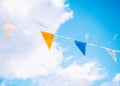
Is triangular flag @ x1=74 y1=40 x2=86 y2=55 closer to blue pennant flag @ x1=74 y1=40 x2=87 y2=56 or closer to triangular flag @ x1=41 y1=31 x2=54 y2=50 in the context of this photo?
blue pennant flag @ x1=74 y1=40 x2=87 y2=56

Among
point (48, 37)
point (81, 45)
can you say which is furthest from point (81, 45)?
point (48, 37)

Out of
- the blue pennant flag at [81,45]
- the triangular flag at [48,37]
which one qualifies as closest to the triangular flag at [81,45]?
the blue pennant flag at [81,45]

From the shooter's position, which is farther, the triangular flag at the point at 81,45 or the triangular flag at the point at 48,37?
the triangular flag at the point at 81,45

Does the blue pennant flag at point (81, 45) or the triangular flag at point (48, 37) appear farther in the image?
the blue pennant flag at point (81, 45)

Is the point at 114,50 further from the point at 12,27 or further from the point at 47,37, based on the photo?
the point at 12,27

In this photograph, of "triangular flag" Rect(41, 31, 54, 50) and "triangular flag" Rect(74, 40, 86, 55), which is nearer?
"triangular flag" Rect(41, 31, 54, 50)

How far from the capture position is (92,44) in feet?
33.3

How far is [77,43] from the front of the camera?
10.4 meters

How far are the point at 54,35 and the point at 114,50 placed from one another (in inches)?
88.6

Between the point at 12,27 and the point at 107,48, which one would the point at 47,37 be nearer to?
the point at 12,27

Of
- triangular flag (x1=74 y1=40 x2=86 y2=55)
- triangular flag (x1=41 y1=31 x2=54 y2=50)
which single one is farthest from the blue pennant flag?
triangular flag (x1=41 y1=31 x2=54 y2=50)

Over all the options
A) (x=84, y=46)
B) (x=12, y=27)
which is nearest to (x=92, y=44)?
(x=84, y=46)

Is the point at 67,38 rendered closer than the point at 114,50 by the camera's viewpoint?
Yes

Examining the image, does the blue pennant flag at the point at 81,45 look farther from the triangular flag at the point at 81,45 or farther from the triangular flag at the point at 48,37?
the triangular flag at the point at 48,37
